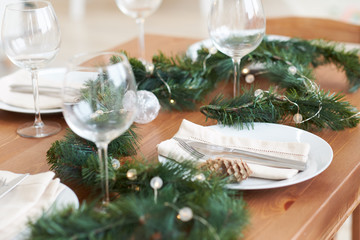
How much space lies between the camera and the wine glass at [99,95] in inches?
23.5

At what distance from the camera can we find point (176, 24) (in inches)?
176

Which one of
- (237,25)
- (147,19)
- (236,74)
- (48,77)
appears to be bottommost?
(147,19)

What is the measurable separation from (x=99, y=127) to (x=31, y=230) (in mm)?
141

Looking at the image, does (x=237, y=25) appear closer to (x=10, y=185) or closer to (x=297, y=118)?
(x=297, y=118)

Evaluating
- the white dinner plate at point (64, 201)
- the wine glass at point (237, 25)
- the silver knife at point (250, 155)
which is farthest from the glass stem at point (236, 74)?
the white dinner plate at point (64, 201)

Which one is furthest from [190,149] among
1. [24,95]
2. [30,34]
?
[24,95]

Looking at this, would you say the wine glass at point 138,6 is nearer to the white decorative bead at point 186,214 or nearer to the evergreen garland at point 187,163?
the evergreen garland at point 187,163

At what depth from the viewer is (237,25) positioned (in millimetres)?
980

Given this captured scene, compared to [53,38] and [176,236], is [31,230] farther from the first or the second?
[53,38]

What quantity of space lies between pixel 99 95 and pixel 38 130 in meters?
0.37

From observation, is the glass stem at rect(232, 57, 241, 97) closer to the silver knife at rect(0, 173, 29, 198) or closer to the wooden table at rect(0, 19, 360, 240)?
the wooden table at rect(0, 19, 360, 240)

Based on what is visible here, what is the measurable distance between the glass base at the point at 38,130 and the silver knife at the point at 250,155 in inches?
10.9

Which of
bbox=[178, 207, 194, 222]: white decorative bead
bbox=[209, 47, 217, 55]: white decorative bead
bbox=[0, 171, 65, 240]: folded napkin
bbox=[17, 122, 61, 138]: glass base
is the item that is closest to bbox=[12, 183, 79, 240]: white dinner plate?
bbox=[0, 171, 65, 240]: folded napkin

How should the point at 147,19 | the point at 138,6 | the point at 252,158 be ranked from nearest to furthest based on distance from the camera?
the point at 252,158, the point at 138,6, the point at 147,19
